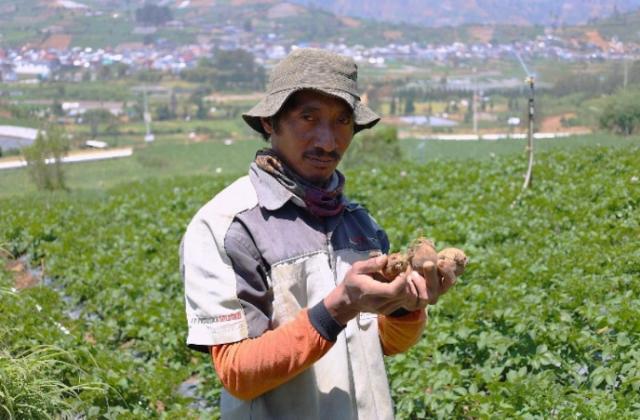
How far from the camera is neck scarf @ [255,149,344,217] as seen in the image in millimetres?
2598

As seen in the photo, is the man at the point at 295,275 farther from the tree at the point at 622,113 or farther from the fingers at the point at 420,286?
the tree at the point at 622,113

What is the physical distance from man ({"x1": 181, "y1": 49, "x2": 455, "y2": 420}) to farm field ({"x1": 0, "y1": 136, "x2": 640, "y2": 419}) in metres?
0.31

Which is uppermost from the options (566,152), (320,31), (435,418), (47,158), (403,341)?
(403,341)

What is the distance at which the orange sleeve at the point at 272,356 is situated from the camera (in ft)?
7.73

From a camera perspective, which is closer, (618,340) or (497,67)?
(618,340)

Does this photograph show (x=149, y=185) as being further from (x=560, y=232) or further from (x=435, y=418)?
(x=435, y=418)

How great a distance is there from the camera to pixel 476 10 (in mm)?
151000

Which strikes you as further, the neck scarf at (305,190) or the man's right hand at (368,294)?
the neck scarf at (305,190)

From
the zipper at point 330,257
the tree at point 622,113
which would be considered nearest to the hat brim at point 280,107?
the zipper at point 330,257

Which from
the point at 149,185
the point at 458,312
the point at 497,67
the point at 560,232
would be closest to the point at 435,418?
the point at 458,312

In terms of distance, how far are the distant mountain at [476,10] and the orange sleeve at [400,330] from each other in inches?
3982

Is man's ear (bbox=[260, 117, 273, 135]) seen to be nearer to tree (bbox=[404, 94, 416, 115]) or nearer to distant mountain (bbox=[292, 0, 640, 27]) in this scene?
tree (bbox=[404, 94, 416, 115])

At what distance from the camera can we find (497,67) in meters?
79.6

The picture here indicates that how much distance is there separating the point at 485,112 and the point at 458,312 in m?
53.2
